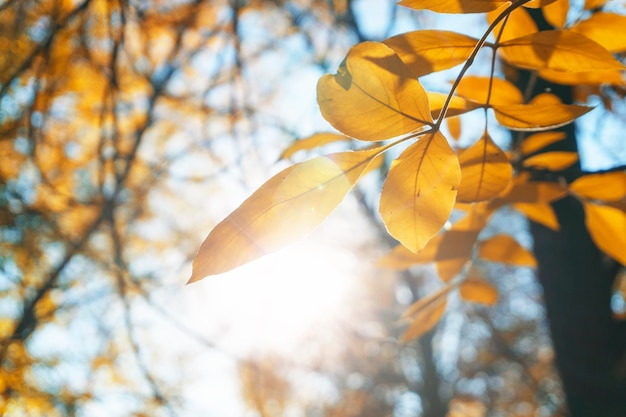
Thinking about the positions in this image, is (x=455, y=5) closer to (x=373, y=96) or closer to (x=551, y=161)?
(x=373, y=96)

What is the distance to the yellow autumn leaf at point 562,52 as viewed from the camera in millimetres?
226

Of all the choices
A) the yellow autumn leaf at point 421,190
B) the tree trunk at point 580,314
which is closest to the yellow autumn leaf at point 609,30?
the yellow autumn leaf at point 421,190

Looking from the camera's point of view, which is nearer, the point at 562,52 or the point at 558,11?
the point at 562,52

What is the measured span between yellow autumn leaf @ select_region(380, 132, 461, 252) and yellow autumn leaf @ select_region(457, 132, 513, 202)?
0.07 m

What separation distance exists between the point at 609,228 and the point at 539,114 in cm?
21

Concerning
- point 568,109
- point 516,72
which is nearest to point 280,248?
point 568,109

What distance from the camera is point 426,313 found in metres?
0.41

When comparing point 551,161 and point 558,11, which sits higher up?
point 558,11

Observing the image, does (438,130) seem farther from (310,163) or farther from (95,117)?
(95,117)

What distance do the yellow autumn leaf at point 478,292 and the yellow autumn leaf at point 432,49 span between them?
0.88 feet

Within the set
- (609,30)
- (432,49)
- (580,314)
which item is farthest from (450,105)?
(580,314)

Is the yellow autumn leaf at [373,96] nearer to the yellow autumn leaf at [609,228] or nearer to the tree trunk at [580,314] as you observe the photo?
the yellow autumn leaf at [609,228]

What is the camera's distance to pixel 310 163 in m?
0.18

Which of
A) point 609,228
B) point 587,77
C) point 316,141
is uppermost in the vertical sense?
point 316,141
